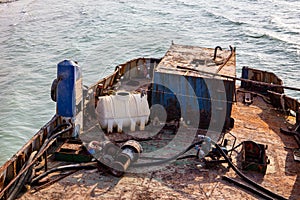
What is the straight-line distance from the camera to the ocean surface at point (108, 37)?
2614 centimetres

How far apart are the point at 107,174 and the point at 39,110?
15792mm

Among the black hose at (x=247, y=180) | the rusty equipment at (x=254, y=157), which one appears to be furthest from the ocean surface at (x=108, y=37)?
the rusty equipment at (x=254, y=157)

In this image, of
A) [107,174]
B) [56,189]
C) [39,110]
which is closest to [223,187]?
[107,174]

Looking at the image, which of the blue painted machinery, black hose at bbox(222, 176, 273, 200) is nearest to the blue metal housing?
the blue painted machinery

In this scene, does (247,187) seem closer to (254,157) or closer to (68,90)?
(254,157)

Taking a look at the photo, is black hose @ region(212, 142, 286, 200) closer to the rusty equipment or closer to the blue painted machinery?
the rusty equipment

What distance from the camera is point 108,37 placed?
4172cm

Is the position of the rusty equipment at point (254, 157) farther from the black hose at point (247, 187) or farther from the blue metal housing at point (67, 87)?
the blue metal housing at point (67, 87)

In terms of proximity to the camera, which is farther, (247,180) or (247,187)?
(247,180)

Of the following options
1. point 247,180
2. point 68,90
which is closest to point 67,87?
point 68,90

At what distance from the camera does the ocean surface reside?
26141 mm

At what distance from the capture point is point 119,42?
39.8m

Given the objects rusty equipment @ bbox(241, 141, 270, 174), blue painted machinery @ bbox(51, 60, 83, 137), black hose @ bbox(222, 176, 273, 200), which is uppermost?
blue painted machinery @ bbox(51, 60, 83, 137)

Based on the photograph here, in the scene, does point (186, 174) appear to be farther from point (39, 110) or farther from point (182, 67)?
point (39, 110)
